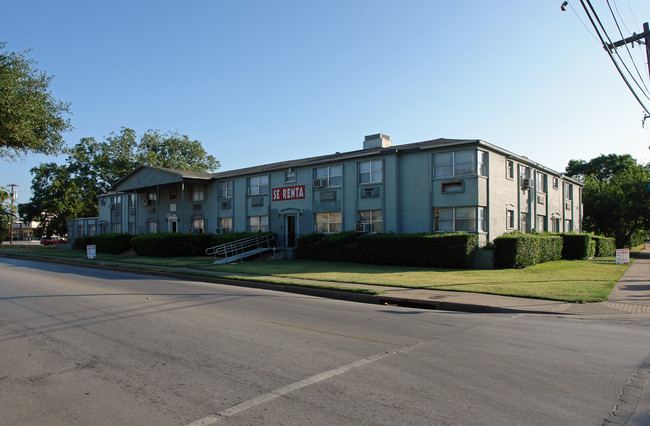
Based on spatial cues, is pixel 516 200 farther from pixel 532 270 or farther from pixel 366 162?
pixel 366 162

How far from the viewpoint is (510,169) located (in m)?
25.4

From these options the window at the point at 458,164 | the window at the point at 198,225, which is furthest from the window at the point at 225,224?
the window at the point at 458,164

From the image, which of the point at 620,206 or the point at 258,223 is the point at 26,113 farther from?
the point at 620,206

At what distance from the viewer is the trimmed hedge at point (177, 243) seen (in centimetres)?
3028

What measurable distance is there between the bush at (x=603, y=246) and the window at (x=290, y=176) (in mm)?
22425

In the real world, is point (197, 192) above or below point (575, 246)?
above

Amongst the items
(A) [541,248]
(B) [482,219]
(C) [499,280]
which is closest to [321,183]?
(B) [482,219]

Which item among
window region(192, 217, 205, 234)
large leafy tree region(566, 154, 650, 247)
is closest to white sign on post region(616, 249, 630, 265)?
large leafy tree region(566, 154, 650, 247)

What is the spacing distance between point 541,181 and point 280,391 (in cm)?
2972

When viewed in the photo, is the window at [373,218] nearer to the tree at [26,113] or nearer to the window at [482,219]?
the window at [482,219]

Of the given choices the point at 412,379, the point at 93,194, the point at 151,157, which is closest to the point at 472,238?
the point at 412,379

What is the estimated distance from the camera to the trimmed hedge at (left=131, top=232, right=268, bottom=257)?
99.3ft

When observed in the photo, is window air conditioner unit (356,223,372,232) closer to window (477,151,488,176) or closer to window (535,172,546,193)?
window (477,151,488,176)

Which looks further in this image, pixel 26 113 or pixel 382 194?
pixel 382 194
